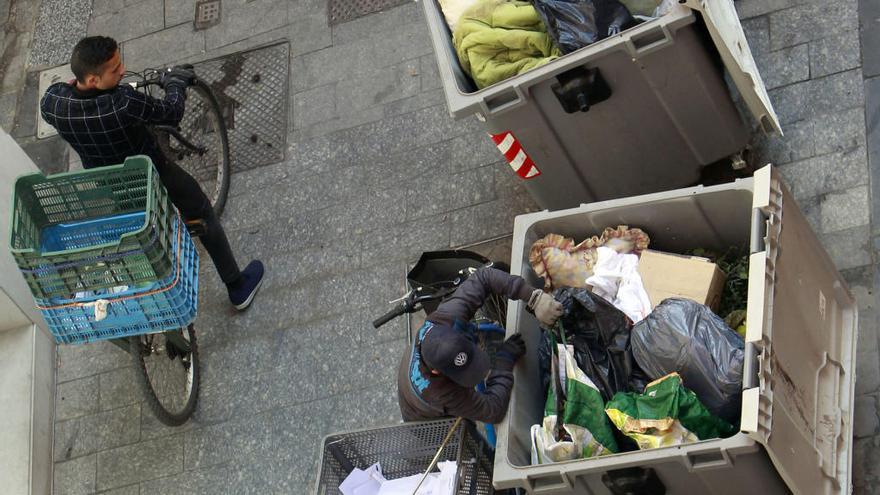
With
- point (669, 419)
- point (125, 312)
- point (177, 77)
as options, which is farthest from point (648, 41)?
point (125, 312)

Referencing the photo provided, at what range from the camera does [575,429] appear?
4.91 metres

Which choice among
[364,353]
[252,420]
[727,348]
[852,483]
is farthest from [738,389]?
[252,420]

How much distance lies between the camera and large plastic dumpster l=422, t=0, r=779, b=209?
564 cm

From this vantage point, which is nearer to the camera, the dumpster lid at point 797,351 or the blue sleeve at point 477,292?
the dumpster lid at point 797,351

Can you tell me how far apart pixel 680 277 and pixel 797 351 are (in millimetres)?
728

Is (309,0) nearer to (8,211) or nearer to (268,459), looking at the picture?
(8,211)

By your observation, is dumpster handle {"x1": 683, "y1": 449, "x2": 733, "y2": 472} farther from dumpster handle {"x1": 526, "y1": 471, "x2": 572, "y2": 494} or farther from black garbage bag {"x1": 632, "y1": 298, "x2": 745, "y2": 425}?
dumpster handle {"x1": 526, "y1": 471, "x2": 572, "y2": 494}

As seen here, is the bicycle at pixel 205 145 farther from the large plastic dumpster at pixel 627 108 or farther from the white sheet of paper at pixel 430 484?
the white sheet of paper at pixel 430 484

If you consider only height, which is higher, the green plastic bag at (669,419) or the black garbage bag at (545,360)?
the green plastic bag at (669,419)

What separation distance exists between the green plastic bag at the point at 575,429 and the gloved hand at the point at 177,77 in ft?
10.3

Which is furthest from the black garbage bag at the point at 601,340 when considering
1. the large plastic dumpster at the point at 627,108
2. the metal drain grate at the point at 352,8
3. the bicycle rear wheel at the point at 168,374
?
the metal drain grate at the point at 352,8

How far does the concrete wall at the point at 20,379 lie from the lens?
6789 mm

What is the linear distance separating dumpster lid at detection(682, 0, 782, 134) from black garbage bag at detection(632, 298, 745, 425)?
50.1 inches

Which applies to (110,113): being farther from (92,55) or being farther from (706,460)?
(706,460)
